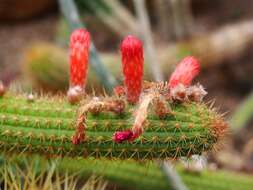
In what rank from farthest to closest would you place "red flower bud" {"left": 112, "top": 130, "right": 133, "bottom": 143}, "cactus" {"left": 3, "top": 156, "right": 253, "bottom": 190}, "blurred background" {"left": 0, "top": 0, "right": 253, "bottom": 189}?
"blurred background" {"left": 0, "top": 0, "right": 253, "bottom": 189} < "cactus" {"left": 3, "top": 156, "right": 253, "bottom": 190} < "red flower bud" {"left": 112, "top": 130, "right": 133, "bottom": 143}

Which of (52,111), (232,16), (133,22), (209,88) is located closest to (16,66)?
(133,22)

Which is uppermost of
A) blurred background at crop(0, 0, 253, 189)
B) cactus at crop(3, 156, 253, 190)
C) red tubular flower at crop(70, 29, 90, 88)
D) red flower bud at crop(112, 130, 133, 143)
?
blurred background at crop(0, 0, 253, 189)

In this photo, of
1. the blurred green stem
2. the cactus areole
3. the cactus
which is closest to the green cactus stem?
the cactus areole

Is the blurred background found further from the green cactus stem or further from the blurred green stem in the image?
the green cactus stem

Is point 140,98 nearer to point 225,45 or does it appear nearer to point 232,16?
point 225,45

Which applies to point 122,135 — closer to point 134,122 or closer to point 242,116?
point 134,122

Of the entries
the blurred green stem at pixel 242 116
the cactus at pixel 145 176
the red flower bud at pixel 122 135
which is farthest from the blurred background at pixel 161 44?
the red flower bud at pixel 122 135
